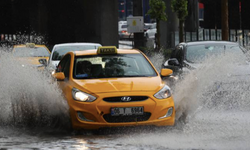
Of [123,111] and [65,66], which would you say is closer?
[123,111]

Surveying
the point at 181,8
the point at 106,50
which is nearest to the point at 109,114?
the point at 106,50

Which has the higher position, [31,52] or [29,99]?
[29,99]

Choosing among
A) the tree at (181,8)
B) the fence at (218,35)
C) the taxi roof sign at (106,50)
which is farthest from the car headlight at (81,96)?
the tree at (181,8)

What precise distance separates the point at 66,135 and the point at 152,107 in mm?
1321

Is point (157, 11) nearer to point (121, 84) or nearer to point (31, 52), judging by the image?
point (31, 52)

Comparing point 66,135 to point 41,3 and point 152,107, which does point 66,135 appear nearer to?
point 152,107

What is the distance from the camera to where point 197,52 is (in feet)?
53.0

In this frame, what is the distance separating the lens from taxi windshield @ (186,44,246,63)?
1575 cm

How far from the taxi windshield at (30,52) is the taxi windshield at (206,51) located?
27.8 ft

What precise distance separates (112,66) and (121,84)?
0.93m

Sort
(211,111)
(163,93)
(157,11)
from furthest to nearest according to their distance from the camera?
(157,11) < (211,111) < (163,93)

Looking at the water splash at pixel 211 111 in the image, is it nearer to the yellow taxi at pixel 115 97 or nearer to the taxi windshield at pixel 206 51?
the yellow taxi at pixel 115 97

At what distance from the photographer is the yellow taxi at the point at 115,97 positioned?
9734 mm

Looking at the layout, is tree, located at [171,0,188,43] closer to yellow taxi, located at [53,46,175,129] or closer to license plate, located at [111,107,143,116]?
yellow taxi, located at [53,46,175,129]
